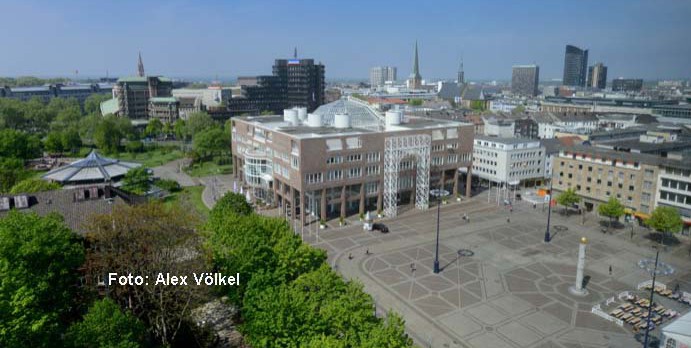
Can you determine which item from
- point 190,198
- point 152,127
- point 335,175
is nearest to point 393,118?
point 335,175

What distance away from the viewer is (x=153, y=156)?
159875mm

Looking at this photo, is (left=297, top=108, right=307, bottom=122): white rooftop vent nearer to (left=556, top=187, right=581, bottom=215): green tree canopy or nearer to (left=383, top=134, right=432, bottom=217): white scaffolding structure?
(left=383, top=134, right=432, bottom=217): white scaffolding structure

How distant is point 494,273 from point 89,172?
85.2 metres

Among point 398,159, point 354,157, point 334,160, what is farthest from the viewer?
point 398,159

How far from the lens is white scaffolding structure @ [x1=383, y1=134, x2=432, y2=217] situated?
88.8m

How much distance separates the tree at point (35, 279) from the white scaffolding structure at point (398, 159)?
56.5m

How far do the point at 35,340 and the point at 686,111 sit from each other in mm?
212831

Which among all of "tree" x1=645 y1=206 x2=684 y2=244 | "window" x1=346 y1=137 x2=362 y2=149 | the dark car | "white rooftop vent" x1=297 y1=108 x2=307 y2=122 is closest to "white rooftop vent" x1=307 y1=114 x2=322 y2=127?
"white rooftop vent" x1=297 y1=108 x2=307 y2=122

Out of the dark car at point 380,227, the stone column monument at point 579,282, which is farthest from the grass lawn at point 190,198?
the stone column monument at point 579,282

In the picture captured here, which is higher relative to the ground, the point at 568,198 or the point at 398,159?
the point at 398,159

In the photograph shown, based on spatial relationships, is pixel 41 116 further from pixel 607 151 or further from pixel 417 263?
pixel 607 151

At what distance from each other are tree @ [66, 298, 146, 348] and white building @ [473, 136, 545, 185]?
302 ft

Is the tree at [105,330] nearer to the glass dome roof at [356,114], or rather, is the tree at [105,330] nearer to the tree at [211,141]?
the glass dome roof at [356,114]

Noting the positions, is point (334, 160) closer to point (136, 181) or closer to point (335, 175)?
point (335, 175)
